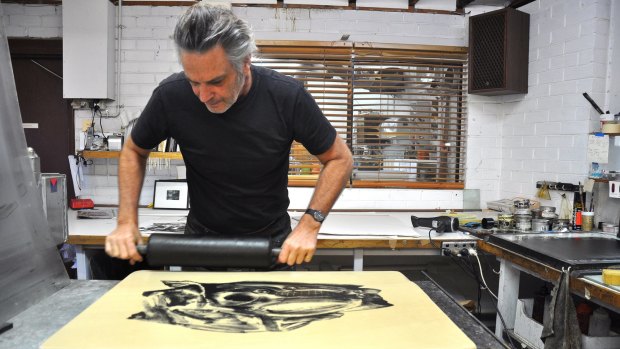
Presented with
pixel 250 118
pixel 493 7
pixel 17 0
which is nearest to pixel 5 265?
pixel 250 118

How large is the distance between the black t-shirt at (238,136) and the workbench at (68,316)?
0.47 metres

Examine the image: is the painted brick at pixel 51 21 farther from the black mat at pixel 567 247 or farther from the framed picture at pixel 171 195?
the black mat at pixel 567 247

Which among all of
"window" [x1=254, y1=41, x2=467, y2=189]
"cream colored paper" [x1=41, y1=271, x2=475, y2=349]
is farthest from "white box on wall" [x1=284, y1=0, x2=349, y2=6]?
"cream colored paper" [x1=41, y1=271, x2=475, y2=349]

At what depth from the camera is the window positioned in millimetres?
3490

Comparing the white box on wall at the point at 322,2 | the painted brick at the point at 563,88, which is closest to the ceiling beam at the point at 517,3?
the painted brick at the point at 563,88

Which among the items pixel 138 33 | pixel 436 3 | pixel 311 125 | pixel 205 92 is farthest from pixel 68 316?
pixel 436 3

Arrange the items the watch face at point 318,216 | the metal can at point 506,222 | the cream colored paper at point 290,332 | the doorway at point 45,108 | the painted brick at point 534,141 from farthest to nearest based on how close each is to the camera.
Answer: the doorway at point 45,108, the painted brick at point 534,141, the metal can at point 506,222, the watch face at point 318,216, the cream colored paper at point 290,332

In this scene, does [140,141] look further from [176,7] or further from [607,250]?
[176,7]

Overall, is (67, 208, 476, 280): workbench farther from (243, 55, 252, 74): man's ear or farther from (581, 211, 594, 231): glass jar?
(243, 55, 252, 74): man's ear

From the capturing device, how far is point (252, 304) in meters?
1.01

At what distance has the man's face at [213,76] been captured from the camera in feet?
3.86

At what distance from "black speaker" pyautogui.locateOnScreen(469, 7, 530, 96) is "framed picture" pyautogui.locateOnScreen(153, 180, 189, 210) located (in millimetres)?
2452

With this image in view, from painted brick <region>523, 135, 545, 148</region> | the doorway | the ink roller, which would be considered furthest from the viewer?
the doorway

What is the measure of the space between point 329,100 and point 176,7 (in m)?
1.45
